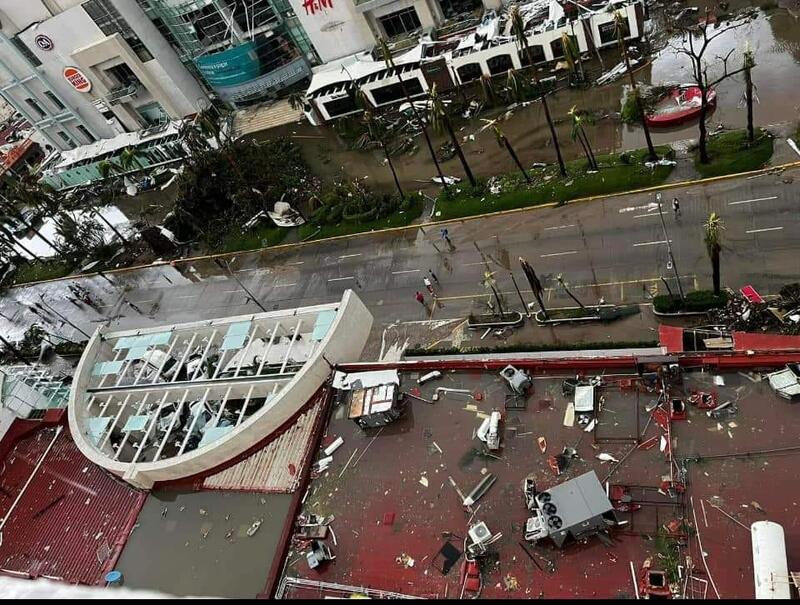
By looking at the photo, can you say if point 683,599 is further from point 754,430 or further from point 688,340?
point 688,340

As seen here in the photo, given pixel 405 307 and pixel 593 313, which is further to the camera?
pixel 405 307

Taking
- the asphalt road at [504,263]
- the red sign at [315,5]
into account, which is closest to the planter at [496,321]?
the asphalt road at [504,263]

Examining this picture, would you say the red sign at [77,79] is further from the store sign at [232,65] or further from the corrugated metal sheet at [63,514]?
the corrugated metal sheet at [63,514]

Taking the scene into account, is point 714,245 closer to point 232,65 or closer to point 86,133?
point 232,65

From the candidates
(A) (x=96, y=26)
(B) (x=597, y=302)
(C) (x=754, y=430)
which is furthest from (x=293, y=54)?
(C) (x=754, y=430)

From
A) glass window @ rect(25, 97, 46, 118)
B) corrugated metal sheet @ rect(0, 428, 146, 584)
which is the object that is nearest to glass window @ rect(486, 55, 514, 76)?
corrugated metal sheet @ rect(0, 428, 146, 584)

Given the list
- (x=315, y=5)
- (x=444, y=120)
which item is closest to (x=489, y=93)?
(x=444, y=120)
